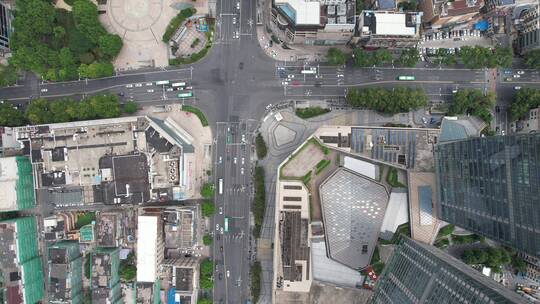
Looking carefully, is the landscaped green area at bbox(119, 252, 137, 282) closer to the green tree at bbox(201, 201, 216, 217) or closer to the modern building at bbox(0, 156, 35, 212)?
the green tree at bbox(201, 201, 216, 217)

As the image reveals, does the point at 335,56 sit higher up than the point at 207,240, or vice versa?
the point at 335,56

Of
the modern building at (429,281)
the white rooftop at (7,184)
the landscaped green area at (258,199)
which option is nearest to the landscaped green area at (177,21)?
the landscaped green area at (258,199)

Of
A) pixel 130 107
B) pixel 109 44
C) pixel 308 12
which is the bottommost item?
pixel 130 107

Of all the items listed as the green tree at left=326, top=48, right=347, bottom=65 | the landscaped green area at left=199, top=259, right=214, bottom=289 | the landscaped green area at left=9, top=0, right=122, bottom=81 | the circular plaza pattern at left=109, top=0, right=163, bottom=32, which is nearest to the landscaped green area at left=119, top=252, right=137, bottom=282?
the landscaped green area at left=199, top=259, right=214, bottom=289

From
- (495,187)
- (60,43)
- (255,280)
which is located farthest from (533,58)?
(60,43)

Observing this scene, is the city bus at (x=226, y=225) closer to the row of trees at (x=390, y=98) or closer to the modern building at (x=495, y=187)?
the row of trees at (x=390, y=98)

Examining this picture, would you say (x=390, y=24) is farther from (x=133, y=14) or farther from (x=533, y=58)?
(x=133, y=14)
